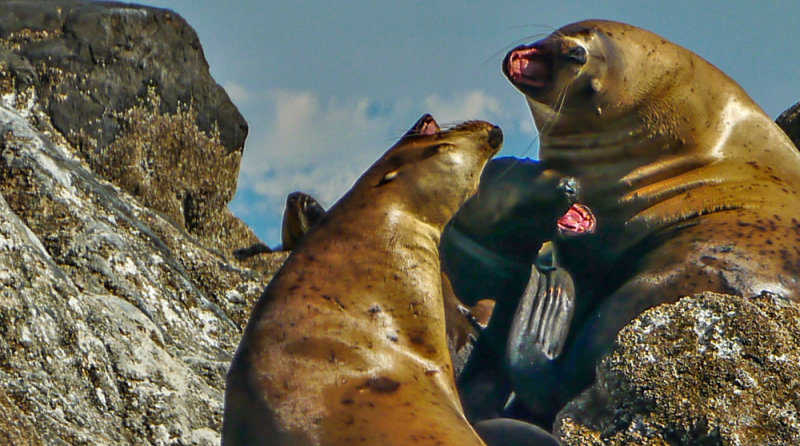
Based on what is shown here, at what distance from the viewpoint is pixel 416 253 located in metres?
4.52

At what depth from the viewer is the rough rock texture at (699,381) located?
4.14 metres

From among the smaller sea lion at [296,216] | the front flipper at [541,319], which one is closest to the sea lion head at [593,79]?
the front flipper at [541,319]

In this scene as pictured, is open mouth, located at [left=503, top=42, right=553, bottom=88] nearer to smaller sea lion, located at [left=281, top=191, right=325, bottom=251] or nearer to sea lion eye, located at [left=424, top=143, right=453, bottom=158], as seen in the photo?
sea lion eye, located at [left=424, top=143, right=453, bottom=158]

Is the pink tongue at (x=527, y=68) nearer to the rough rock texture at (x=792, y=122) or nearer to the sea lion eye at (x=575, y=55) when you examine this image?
the sea lion eye at (x=575, y=55)

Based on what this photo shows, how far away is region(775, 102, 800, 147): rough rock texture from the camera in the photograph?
8602 millimetres

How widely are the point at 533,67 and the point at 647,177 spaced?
0.82m

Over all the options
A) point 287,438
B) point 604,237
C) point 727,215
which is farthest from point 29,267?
point 727,215

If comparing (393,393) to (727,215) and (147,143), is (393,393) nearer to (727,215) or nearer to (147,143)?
(727,215)

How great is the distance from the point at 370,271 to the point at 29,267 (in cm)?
181

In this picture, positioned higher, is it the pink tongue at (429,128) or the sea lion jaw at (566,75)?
the sea lion jaw at (566,75)

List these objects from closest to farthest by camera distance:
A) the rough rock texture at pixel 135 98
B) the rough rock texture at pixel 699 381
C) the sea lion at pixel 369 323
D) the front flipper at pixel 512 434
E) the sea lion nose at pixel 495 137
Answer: the sea lion at pixel 369 323
the rough rock texture at pixel 699 381
the front flipper at pixel 512 434
the sea lion nose at pixel 495 137
the rough rock texture at pixel 135 98

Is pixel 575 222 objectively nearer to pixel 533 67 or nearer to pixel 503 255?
pixel 503 255

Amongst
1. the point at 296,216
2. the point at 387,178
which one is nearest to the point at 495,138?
the point at 387,178

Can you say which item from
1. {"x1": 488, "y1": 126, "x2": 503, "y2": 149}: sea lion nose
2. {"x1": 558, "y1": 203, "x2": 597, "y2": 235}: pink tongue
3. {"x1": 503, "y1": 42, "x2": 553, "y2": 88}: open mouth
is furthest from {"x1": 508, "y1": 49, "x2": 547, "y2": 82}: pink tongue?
{"x1": 488, "y1": 126, "x2": 503, "y2": 149}: sea lion nose
